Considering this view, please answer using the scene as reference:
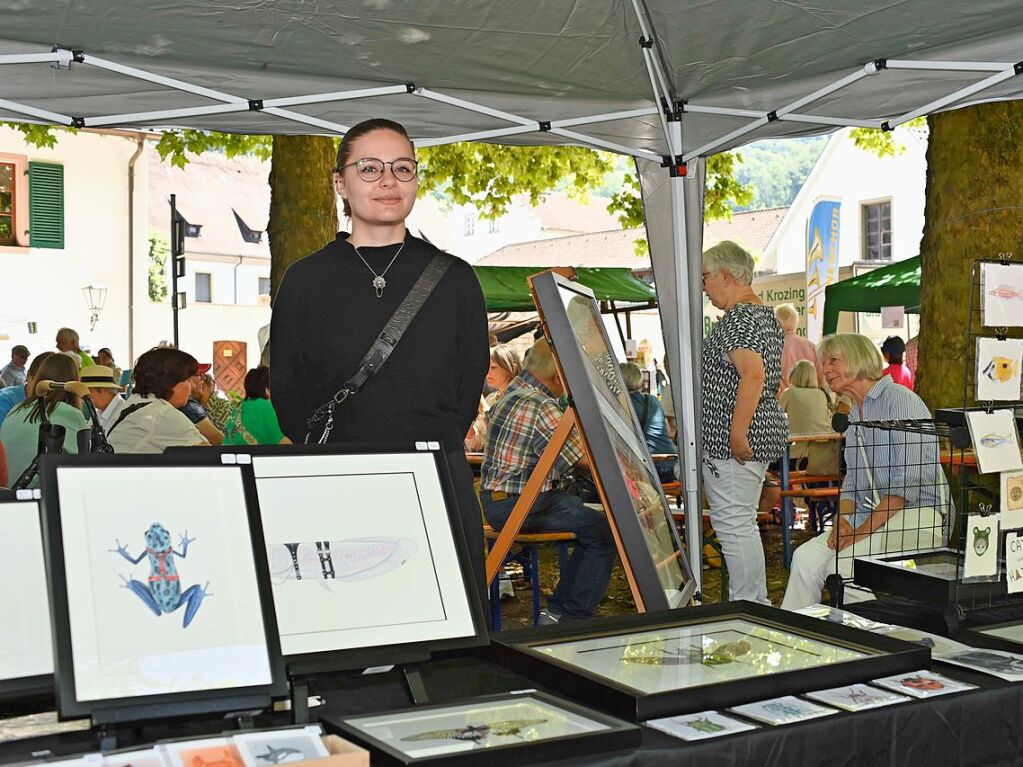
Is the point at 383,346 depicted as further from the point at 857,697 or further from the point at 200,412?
the point at 200,412

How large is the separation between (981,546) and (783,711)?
2.58 ft

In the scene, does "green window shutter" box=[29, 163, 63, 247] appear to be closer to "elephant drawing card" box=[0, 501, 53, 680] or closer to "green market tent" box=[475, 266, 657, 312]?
"green market tent" box=[475, 266, 657, 312]

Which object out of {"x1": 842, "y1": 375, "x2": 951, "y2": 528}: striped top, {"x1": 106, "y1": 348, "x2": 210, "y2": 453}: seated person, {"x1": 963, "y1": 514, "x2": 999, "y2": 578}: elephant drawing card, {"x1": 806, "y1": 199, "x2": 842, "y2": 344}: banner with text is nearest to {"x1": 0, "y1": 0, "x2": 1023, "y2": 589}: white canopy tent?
{"x1": 842, "y1": 375, "x2": 951, "y2": 528}: striped top

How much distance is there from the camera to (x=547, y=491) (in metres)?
5.13

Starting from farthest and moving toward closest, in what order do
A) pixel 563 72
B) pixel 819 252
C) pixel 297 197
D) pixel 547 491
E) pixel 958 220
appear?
pixel 819 252 < pixel 297 197 < pixel 958 220 < pixel 547 491 < pixel 563 72

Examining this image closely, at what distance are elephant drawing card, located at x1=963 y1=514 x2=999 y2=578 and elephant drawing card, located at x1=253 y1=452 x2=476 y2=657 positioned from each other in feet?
3.32

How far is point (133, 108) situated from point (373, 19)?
1.26 m

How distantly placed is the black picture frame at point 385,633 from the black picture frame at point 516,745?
0.07m

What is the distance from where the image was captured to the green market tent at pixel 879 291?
11090mm

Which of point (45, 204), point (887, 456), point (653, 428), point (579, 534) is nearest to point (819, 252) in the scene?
point (653, 428)

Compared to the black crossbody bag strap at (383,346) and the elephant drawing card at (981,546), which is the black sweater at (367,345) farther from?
the elephant drawing card at (981,546)

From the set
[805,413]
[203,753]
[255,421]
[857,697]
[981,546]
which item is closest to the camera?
[203,753]

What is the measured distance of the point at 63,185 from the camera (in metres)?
22.5

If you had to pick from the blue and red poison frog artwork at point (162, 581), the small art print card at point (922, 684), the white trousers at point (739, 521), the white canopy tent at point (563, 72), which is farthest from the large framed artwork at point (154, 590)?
the white trousers at point (739, 521)
